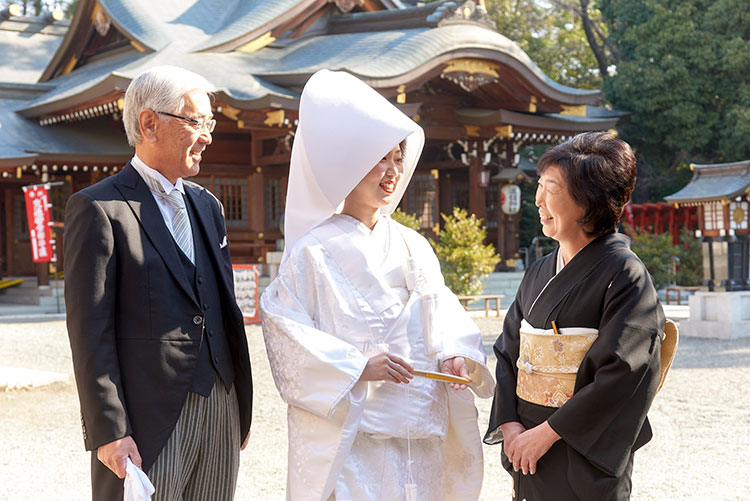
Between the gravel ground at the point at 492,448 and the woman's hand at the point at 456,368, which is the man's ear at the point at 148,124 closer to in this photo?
the woman's hand at the point at 456,368

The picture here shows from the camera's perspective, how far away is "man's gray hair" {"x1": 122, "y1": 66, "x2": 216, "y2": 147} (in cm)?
216

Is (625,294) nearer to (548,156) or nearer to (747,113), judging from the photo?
(548,156)

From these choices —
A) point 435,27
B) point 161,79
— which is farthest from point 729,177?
point 161,79

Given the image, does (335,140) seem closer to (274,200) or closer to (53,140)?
(274,200)

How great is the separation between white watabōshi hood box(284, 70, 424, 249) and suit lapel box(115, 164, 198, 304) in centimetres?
43

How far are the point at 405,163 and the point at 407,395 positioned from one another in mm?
693

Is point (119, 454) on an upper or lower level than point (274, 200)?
lower

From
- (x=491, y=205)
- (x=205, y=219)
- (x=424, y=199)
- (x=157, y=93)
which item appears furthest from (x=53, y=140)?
(x=157, y=93)

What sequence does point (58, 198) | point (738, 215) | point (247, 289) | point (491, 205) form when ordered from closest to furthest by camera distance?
point (738, 215) < point (247, 289) < point (58, 198) < point (491, 205)

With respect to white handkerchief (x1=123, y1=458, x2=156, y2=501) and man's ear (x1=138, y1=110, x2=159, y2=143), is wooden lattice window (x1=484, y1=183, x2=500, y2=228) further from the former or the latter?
white handkerchief (x1=123, y1=458, x2=156, y2=501)

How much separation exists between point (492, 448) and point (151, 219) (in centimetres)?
330

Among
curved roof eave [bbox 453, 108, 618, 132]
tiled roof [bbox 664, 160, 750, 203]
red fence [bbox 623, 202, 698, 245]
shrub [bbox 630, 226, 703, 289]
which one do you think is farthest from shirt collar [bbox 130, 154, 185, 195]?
red fence [bbox 623, 202, 698, 245]

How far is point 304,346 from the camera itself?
2244 mm

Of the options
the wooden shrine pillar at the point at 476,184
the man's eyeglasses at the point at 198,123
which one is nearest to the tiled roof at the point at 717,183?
the wooden shrine pillar at the point at 476,184
